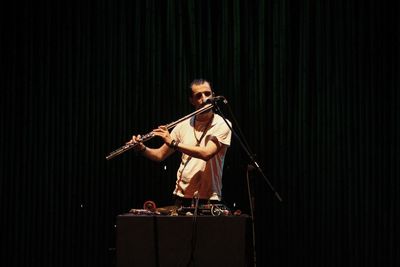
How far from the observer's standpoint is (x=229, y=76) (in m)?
4.43

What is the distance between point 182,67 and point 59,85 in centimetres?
110

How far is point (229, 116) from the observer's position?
4348 mm

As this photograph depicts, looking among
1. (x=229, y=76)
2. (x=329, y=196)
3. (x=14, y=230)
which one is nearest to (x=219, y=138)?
(x=229, y=76)

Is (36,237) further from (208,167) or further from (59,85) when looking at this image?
(208,167)

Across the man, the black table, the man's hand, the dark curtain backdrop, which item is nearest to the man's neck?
the man

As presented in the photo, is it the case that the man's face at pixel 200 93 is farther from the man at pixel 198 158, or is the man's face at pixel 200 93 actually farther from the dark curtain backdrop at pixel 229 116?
the dark curtain backdrop at pixel 229 116

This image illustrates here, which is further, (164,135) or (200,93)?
(200,93)

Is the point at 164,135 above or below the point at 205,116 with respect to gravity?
below

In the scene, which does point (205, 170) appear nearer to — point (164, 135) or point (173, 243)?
point (164, 135)

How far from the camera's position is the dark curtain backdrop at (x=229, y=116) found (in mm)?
4340

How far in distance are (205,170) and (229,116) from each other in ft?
3.04

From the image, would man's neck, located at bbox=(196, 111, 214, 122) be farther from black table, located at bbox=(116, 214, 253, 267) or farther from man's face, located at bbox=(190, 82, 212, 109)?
black table, located at bbox=(116, 214, 253, 267)

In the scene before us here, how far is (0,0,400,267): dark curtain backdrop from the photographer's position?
14.2 ft

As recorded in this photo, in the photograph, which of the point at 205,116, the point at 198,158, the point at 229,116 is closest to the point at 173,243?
the point at 198,158
